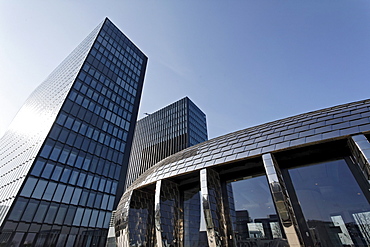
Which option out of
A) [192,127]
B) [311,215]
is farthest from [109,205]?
[192,127]

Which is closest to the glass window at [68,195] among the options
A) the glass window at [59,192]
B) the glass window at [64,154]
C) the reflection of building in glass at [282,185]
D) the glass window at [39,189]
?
the glass window at [59,192]

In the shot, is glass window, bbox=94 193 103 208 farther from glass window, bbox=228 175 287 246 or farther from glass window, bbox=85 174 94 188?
glass window, bbox=228 175 287 246

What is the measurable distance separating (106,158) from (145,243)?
18.8 m

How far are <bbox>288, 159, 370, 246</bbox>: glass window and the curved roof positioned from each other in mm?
2701

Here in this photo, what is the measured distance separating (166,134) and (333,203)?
6512 cm

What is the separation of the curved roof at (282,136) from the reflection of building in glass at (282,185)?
5 centimetres

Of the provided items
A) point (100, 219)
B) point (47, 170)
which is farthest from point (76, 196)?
point (47, 170)

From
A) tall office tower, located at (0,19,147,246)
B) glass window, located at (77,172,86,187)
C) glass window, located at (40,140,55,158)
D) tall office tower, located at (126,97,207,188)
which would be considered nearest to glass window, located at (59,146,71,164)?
tall office tower, located at (0,19,147,246)

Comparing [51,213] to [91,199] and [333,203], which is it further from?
[333,203]

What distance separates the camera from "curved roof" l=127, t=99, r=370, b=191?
12.3 m

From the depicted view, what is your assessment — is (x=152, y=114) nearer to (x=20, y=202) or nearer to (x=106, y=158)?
(x=106, y=158)

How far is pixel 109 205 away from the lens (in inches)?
1225

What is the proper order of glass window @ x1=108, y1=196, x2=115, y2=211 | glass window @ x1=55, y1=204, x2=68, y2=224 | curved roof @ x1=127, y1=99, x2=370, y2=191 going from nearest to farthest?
1. curved roof @ x1=127, y1=99, x2=370, y2=191
2. glass window @ x1=55, y1=204, x2=68, y2=224
3. glass window @ x1=108, y1=196, x2=115, y2=211

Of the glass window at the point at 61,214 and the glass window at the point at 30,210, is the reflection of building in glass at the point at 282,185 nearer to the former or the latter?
the glass window at the point at 61,214
